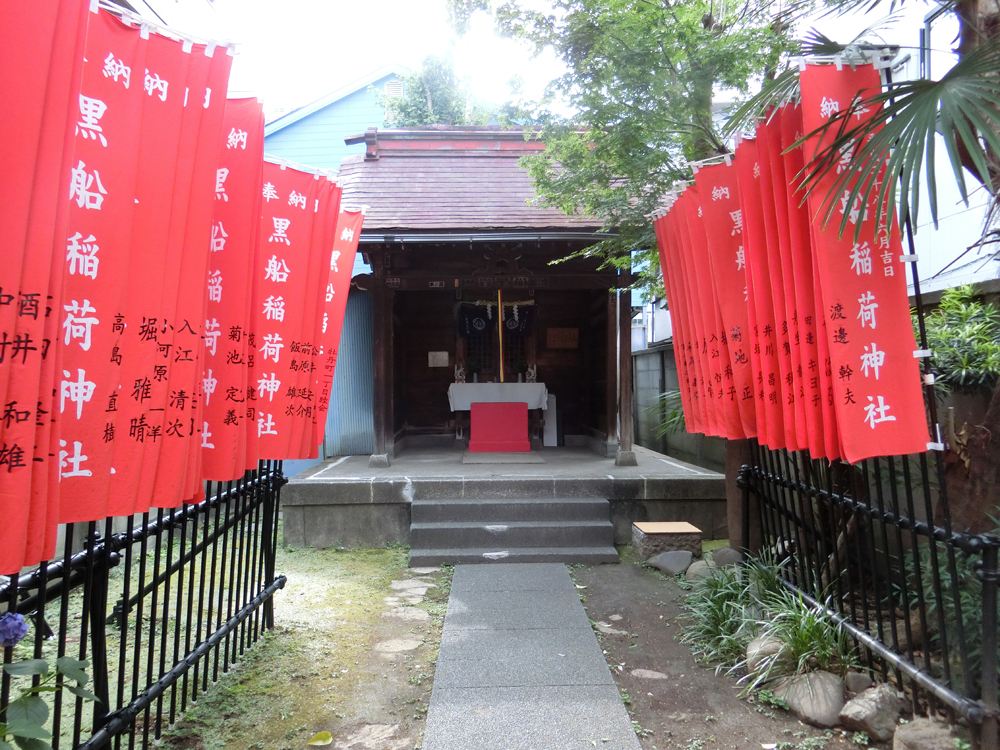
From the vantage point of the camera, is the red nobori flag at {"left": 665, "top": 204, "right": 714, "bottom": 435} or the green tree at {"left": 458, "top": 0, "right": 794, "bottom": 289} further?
the green tree at {"left": 458, "top": 0, "right": 794, "bottom": 289}

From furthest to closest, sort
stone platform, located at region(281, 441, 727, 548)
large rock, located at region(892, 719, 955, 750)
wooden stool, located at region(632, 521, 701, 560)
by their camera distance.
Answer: stone platform, located at region(281, 441, 727, 548) → wooden stool, located at region(632, 521, 701, 560) → large rock, located at region(892, 719, 955, 750)

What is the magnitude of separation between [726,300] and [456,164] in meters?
7.87

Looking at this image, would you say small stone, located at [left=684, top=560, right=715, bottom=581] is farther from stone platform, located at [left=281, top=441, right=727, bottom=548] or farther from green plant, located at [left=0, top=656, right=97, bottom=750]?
green plant, located at [left=0, top=656, right=97, bottom=750]

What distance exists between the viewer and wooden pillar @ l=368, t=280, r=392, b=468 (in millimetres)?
8609

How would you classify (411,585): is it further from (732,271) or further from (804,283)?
(804,283)

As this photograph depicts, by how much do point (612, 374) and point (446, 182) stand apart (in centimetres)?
432

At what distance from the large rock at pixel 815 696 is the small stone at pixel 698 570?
6.41ft

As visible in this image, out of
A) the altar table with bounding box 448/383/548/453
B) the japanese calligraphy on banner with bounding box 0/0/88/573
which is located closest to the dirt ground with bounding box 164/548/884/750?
the japanese calligraphy on banner with bounding box 0/0/88/573

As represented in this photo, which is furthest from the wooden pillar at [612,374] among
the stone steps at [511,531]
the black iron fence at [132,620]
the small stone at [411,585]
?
the black iron fence at [132,620]

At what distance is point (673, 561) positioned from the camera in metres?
5.89

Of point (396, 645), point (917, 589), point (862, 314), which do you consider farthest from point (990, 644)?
point (396, 645)

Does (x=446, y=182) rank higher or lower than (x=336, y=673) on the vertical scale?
higher

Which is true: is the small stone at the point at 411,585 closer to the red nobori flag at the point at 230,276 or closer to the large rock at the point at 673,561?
the large rock at the point at 673,561

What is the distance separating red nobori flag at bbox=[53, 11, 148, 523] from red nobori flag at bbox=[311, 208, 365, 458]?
2.17 m
